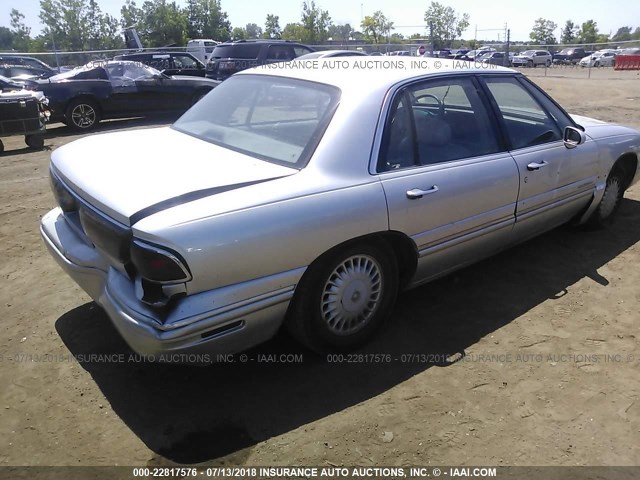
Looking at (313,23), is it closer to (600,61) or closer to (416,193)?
(600,61)

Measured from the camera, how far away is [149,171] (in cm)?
258

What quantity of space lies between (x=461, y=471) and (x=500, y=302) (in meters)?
1.58

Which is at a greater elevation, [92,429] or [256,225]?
[256,225]

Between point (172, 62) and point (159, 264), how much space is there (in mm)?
14632

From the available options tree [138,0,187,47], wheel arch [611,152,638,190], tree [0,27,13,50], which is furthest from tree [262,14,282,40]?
wheel arch [611,152,638,190]

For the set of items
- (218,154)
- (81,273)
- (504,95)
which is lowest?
(81,273)

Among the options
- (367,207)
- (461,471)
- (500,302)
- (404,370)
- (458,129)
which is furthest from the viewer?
(500,302)

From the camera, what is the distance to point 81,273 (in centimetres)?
271

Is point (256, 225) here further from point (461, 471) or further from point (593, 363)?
point (593, 363)

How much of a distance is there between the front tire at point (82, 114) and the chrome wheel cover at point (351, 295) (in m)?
9.86

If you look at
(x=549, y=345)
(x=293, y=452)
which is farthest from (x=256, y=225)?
(x=549, y=345)

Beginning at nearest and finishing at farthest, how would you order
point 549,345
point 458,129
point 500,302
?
1. point 549,345
2. point 458,129
3. point 500,302

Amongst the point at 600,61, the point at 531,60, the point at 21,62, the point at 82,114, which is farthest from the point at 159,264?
the point at 531,60

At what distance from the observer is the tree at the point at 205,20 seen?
2736 inches
